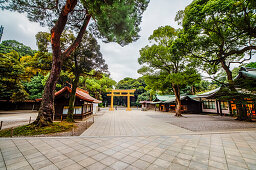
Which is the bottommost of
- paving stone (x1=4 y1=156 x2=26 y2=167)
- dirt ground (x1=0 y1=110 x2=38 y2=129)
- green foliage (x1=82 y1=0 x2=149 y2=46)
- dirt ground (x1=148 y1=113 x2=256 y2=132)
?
dirt ground (x1=0 y1=110 x2=38 y2=129)

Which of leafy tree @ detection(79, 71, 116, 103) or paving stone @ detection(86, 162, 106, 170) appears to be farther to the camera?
leafy tree @ detection(79, 71, 116, 103)

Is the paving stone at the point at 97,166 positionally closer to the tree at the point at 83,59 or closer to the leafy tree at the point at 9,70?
the tree at the point at 83,59

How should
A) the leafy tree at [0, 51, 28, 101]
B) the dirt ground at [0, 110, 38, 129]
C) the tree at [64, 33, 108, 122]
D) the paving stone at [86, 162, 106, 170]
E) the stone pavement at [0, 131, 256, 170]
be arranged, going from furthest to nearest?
the leafy tree at [0, 51, 28, 101] < the tree at [64, 33, 108, 122] < the dirt ground at [0, 110, 38, 129] < the stone pavement at [0, 131, 256, 170] < the paving stone at [86, 162, 106, 170]

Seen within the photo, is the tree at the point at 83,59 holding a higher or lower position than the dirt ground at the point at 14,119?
higher

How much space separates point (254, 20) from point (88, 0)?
1163 cm

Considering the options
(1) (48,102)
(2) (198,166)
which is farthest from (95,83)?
(2) (198,166)

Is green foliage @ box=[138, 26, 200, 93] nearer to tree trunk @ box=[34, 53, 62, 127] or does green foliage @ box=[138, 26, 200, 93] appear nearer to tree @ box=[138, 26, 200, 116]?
tree @ box=[138, 26, 200, 116]

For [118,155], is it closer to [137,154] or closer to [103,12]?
[137,154]

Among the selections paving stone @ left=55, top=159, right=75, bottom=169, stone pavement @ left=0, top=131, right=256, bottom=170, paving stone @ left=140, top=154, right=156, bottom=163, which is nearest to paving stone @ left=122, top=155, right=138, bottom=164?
stone pavement @ left=0, top=131, right=256, bottom=170

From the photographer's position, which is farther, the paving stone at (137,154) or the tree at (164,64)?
the tree at (164,64)

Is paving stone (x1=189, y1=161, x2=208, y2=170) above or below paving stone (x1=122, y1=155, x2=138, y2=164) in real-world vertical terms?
above

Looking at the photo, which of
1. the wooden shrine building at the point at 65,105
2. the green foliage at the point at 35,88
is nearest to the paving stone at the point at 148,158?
the wooden shrine building at the point at 65,105

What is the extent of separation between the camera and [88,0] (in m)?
4.93

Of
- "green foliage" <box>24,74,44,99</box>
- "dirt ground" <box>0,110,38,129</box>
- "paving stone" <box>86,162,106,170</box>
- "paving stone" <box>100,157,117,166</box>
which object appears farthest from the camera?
"green foliage" <box>24,74,44,99</box>
